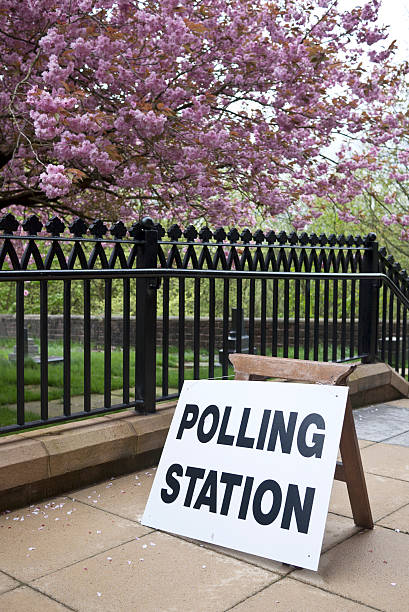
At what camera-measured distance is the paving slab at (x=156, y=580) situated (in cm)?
243

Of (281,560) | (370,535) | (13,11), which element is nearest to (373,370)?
(370,535)

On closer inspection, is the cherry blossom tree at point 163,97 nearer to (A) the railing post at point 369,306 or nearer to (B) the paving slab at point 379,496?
(A) the railing post at point 369,306

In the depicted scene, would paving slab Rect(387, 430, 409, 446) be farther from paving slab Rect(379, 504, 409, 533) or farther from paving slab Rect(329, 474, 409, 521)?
paving slab Rect(379, 504, 409, 533)

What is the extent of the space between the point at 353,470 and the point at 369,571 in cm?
48

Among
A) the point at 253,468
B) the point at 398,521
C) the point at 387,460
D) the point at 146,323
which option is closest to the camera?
the point at 253,468

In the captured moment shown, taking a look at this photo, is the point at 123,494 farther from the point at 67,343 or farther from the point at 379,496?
the point at 379,496

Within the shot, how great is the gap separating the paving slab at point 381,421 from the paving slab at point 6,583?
302 centimetres

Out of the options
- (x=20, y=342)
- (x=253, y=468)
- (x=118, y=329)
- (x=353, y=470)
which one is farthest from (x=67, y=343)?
(x=118, y=329)

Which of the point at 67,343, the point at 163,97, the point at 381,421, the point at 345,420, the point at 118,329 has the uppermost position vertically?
the point at 163,97

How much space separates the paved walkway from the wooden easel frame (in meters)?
0.13

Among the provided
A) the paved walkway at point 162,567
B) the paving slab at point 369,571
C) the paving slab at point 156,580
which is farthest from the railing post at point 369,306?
the paving slab at point 156,580

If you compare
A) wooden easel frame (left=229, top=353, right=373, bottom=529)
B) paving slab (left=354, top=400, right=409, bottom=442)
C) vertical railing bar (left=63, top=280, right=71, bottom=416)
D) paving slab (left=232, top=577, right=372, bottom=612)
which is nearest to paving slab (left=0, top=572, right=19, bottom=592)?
paving slab (left=232, top=577, right=372, bottom=612)

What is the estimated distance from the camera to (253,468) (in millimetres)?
3021

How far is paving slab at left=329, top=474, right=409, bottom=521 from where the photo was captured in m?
3.46
